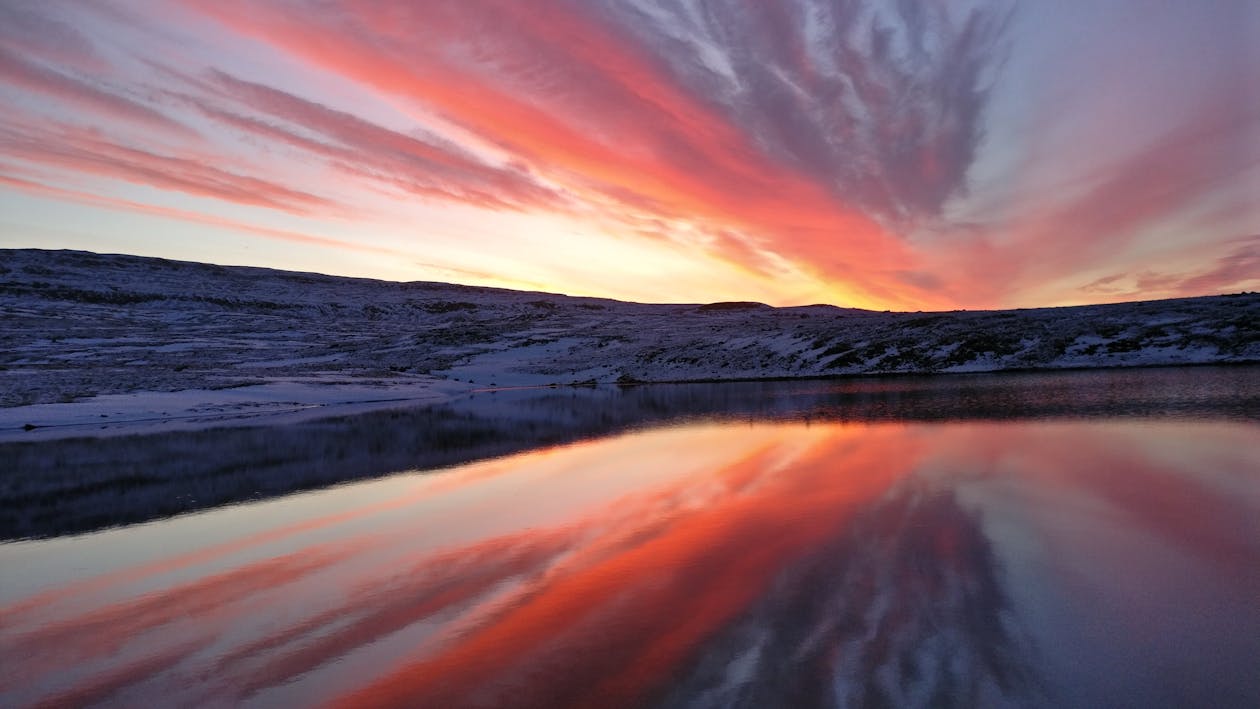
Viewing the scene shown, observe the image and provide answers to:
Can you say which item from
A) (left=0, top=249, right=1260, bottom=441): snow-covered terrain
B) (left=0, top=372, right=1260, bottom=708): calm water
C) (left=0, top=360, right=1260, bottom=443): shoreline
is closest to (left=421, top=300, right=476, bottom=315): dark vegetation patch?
(left=0, top=249, right=1260, bottom=441): snow-covered terrain

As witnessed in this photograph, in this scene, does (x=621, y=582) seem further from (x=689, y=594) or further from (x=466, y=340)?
(x=466, y=340)

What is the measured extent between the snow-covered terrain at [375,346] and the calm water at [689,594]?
21364mm

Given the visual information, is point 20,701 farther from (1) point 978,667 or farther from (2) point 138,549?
(1) point 978,667

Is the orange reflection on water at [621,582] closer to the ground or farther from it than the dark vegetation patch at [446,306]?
closer to the ground

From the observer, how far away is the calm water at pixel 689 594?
485 cm

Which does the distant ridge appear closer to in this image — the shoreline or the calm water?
the shoreline

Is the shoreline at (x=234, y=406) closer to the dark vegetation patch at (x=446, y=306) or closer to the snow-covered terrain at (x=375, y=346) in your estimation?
the snow-covered terrain at (x=375, y=346)

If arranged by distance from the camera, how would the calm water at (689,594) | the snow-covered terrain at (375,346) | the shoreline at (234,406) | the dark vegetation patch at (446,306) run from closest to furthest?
the calm water at (689,594)
the shoreline at (234,406)
the snow-covered terrain at (375,346)
the dark vegetation patch at (446,306)

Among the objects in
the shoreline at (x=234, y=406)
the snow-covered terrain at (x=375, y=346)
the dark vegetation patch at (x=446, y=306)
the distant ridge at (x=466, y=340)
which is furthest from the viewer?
the dark vegetation patch at (x=446, y=306)

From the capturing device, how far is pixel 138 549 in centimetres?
940

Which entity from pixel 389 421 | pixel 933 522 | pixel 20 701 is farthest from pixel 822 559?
pixel 389 421

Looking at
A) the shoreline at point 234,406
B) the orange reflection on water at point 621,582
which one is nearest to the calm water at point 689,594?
the orange reflection on water at point 621,582

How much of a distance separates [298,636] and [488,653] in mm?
1988

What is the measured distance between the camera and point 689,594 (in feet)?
21.6
